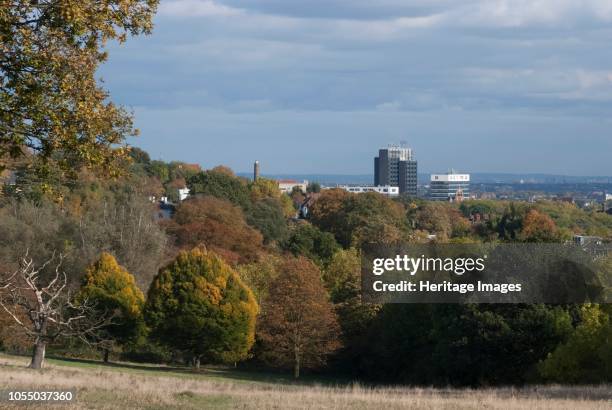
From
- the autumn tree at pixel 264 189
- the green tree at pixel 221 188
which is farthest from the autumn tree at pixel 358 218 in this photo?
the autumn tree at pixel 264 189

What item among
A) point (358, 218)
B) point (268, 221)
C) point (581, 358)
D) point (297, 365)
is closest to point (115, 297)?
point (297, 365)

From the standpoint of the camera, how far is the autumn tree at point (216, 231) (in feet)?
257

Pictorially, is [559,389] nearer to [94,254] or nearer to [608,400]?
[608,400]

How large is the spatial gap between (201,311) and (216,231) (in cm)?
2833

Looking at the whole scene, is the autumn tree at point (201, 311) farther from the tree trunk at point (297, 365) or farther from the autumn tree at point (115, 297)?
the tree trunk at point (297, 365)

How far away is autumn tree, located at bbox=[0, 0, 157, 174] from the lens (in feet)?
40.1

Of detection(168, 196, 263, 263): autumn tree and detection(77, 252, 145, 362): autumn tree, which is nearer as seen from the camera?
detection(77, 252, 145, 362): autumn tree

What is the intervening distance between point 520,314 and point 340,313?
18.5 m

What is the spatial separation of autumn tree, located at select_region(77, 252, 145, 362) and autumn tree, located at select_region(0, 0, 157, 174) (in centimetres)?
3913

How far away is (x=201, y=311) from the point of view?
50531 mm

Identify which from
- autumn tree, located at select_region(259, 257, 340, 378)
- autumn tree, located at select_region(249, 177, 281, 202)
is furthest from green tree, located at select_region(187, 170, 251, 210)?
autumn tree, located at select_region(259, 257, 340, 378)

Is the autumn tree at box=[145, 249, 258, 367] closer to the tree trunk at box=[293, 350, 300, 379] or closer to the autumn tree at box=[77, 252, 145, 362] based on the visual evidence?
the autumn tree at box=[77, 252, 145, 362]

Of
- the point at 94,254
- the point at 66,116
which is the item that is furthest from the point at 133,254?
the point at 66,116

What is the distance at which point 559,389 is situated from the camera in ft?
93.6
